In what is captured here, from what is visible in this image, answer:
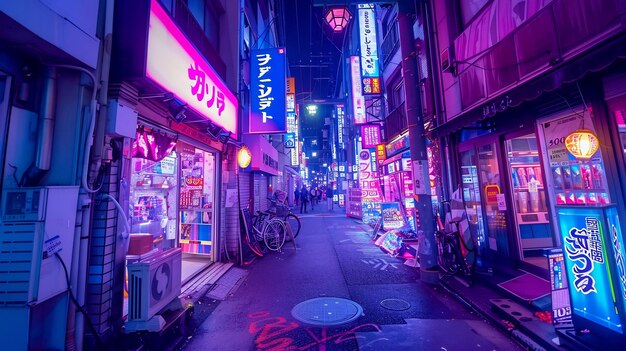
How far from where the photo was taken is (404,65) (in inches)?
259

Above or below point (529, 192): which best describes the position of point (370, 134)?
above

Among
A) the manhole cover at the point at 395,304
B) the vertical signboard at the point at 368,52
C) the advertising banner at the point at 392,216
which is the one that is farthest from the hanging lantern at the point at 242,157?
the vertical signboard at the point at 368,52

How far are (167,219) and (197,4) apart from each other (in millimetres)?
6965

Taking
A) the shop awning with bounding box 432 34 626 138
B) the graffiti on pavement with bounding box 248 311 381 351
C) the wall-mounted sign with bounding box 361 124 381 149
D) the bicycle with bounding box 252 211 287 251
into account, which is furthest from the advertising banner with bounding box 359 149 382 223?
the graffiti on pavement with bounding box 248 311 381 351

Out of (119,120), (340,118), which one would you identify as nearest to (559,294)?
(119,120)

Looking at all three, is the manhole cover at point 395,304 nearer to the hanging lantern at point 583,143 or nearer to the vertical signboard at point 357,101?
the hanging lantern at point 583,143

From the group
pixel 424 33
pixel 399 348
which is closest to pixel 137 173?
pixel 399 348

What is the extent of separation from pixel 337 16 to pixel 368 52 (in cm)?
664

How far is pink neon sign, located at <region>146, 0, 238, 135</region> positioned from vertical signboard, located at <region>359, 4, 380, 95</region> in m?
8.68

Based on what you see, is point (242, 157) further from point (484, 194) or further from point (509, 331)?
point (509, 331)

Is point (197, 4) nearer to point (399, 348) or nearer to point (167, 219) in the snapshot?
point (167, 219)

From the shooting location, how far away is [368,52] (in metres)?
13.5

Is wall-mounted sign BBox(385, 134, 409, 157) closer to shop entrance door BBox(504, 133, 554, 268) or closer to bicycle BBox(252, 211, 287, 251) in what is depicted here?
shop entrance door BBox(504, 133, 554, 268)

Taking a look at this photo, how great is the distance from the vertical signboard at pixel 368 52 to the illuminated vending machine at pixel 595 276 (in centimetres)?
1134
